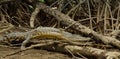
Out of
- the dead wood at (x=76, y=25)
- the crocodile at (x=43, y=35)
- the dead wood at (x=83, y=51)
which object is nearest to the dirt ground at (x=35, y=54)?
the dead wood at (x=83, y=51)

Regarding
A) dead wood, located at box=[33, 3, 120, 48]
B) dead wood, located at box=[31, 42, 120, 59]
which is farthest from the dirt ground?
dead wood, located at box=[33, 3, 120, 48]

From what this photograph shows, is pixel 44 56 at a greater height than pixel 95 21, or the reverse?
pixel 95 21

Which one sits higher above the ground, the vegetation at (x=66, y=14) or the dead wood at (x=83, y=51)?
the vegetation at (x=66, y=14)

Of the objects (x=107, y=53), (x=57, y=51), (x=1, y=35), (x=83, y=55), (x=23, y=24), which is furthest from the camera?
(x=23, y=24)

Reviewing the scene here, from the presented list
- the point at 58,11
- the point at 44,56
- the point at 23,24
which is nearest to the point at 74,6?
the point at 58,11

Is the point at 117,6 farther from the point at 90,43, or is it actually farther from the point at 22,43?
the point at 22,43

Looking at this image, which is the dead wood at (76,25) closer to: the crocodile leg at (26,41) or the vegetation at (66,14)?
the vegetation at (66,14)

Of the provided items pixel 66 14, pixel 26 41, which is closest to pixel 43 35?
pixel 26 41
